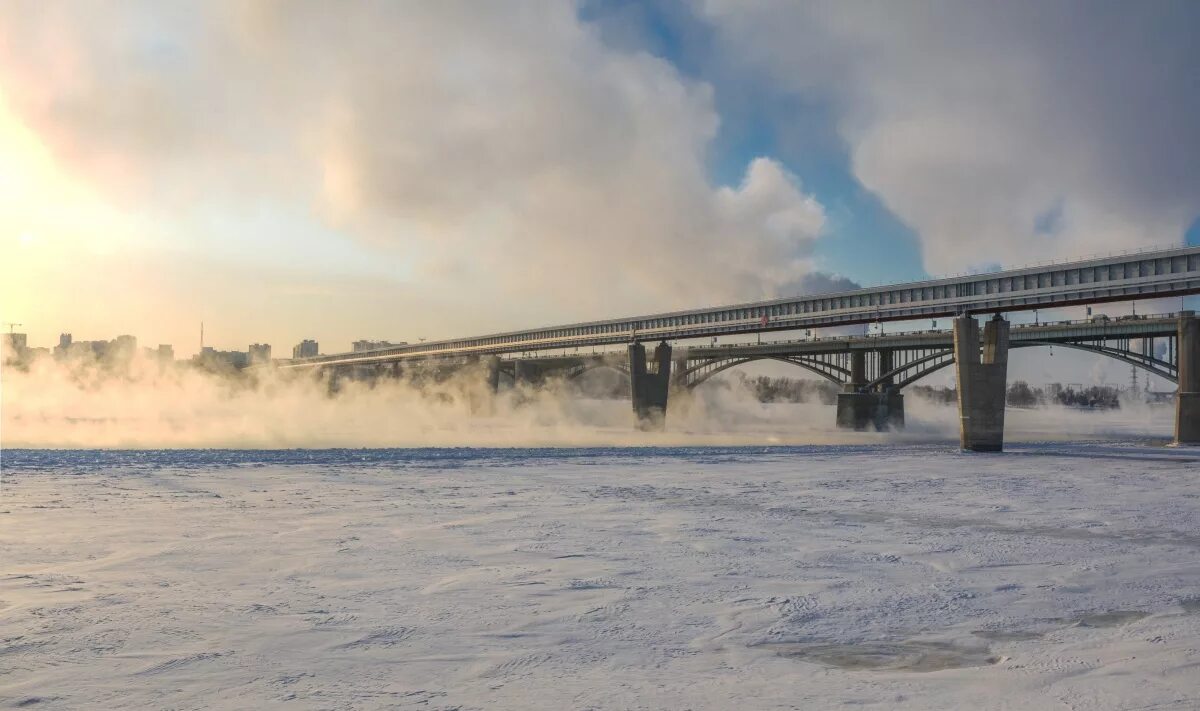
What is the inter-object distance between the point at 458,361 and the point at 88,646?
385 ft

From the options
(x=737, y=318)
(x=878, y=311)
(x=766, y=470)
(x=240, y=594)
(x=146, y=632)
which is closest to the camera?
(x=146, y=632)

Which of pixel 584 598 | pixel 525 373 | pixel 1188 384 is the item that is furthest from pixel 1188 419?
pixel 525 373

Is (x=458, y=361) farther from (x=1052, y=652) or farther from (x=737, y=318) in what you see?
(x=1052, y=652)

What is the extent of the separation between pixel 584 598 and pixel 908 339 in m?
73.0

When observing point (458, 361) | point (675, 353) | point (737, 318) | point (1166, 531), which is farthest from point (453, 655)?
point (458, 361)

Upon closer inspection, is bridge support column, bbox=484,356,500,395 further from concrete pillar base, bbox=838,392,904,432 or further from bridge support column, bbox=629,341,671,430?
concrete pillar base, bbox=838,392,904,432

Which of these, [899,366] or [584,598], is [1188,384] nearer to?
[899,366]

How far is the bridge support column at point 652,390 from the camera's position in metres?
76.0

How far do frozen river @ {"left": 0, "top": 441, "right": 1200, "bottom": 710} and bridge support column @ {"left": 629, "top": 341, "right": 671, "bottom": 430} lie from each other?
5470cm

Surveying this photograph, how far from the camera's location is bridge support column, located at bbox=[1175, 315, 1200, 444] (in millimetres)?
51594

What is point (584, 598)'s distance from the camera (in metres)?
10.1

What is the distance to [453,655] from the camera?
7848 mm

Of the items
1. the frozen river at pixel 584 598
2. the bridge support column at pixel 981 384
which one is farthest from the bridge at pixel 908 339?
the frozen river at pixel 584 598

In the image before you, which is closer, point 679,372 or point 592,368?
point 679,372
